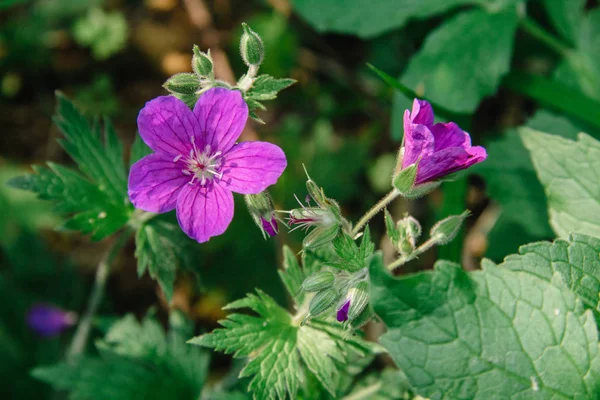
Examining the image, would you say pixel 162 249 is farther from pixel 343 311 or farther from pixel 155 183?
pixel 343 311

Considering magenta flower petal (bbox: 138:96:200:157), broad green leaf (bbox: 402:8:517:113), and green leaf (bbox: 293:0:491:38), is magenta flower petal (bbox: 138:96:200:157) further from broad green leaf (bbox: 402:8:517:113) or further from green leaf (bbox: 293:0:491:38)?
green leaf (bbox: 293:0:491:38)

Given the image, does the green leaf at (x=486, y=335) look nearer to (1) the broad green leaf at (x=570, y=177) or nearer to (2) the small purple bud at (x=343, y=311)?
(2) the small purple bud at (x=343, y=311)

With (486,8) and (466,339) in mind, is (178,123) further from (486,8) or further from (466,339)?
(486,8)

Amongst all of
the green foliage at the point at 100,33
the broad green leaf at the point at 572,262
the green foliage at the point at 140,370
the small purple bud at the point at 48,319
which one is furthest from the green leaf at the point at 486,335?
the green foliage at the point at 100,33

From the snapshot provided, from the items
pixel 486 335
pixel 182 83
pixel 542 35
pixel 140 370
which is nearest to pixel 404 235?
pixel 486 335

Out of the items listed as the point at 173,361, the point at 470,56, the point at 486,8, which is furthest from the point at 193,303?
the point at 486,8
